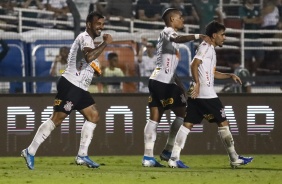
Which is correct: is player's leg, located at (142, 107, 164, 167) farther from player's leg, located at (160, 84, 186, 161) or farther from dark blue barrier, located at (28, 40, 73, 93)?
dark blue barrier, located at (28, 40, 73, 93)

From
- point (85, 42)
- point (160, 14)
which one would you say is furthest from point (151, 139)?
point (160, 14)

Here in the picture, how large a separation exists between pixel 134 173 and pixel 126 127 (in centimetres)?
458

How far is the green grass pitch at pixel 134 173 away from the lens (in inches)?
448

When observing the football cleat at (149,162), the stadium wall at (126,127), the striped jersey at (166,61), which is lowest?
the stadium wall at (126,127)

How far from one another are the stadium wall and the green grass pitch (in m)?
1.21

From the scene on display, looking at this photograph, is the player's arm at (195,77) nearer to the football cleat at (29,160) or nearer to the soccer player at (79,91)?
the soccer player at (79,91)

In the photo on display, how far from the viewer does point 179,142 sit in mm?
13289

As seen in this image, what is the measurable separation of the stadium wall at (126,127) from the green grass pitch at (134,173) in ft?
3.98

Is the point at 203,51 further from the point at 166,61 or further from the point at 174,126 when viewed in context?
the point at 174,126

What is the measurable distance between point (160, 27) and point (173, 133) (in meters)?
3.42

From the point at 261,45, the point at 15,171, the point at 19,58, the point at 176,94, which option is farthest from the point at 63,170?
the point at 261,45

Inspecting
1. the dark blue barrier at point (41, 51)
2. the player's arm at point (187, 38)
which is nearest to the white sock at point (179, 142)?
the player's arm at point (187, 38)

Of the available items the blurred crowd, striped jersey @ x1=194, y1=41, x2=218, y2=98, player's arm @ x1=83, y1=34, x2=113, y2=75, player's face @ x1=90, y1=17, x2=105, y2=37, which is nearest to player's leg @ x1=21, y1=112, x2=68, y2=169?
player's arm @ x1=83, y1=34, x2=113, y2=75

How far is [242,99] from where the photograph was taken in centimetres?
1703
